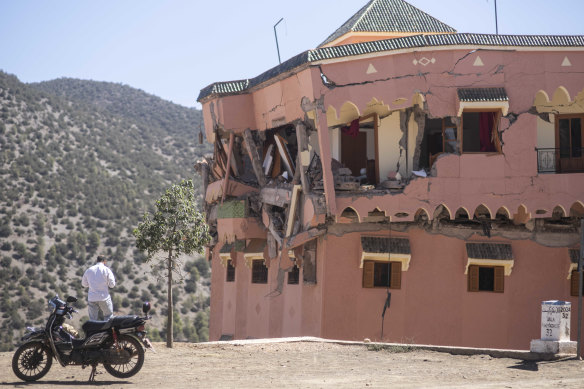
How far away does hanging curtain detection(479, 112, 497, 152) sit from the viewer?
21.5 meters

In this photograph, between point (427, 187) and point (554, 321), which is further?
point (427, 187)

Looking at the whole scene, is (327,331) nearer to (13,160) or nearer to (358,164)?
(358,164)

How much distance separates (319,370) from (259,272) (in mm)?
12158

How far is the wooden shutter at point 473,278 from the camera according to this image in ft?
71.7

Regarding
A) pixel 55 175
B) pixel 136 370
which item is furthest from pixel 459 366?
pixel 55 175

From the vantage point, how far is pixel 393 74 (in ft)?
67.8

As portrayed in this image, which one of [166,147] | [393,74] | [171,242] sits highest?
[166,147]

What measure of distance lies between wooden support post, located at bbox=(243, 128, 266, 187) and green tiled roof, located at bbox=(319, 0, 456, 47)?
14.4 ft

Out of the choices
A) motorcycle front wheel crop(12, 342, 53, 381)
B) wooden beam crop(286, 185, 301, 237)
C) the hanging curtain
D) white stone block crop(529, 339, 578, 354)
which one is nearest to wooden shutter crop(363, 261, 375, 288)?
wooden beam crop(286, 185, 301, 237)

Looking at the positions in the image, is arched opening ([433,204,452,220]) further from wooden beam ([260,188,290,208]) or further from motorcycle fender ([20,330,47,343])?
motorcycle fender ([20,330,47,343])

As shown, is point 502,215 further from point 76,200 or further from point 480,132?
point 76,200

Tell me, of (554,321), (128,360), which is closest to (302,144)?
(554,321)

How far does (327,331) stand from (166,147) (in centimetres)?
5964

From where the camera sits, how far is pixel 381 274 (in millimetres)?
22094
